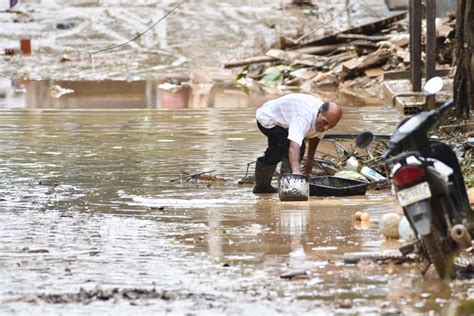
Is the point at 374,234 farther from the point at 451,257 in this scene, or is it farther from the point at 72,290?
the point at 72,290

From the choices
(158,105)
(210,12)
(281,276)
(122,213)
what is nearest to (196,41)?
(210,12)

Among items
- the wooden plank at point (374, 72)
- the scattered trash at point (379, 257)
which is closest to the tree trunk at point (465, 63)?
the scattered trash at point (379, 257)

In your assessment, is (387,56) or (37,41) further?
(37,41)

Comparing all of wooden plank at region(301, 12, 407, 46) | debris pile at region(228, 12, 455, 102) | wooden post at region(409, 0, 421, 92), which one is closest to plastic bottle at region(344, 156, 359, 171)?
wooden post at region(409, 0, 421, 92)

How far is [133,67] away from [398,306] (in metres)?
27.8

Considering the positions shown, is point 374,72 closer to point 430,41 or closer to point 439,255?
point 430,41

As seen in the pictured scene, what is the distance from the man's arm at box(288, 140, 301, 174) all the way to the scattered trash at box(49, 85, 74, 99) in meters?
16.5

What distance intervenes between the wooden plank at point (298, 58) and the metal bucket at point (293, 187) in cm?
2021

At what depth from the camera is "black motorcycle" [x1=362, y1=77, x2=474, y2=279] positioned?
735 cm

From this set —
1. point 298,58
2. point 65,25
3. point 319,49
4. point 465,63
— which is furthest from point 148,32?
point 465,63

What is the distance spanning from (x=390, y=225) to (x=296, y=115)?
223 cm

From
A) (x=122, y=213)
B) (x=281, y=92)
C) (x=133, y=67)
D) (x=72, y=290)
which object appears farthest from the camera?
(x=133, y=67)

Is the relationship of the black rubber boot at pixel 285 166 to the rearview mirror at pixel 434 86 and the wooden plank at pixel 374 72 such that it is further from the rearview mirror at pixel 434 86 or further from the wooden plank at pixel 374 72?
the wooden plank at pixel 374 72

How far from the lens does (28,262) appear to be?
830cm
